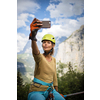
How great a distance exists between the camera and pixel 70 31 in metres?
2.30

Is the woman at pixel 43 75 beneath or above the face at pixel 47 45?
beneath

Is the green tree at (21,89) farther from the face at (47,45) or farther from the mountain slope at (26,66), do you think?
the face at (47,45)

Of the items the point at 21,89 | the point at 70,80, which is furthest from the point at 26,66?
the point at 70,80

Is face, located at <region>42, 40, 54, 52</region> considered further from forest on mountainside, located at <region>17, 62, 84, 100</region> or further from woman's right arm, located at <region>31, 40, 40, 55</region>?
forest on mountainside, located at <region>17, 62, 84, 100</region>

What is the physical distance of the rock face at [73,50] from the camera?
2.40 metres

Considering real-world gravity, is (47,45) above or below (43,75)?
above

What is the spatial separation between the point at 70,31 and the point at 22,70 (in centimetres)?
110

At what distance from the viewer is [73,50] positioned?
249cm

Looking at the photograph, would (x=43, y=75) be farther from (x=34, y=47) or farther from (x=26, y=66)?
(x=26, y=66)

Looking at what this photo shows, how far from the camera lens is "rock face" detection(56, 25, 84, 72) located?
2.40 m

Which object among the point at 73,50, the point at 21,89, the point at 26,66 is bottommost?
the point at 21,89

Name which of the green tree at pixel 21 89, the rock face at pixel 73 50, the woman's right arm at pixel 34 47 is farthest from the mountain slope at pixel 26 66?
the woman's right arm at pixel 34 47

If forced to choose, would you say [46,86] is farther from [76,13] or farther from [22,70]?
[76,13]

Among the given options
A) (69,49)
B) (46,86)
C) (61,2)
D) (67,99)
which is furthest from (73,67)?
(46,86)
